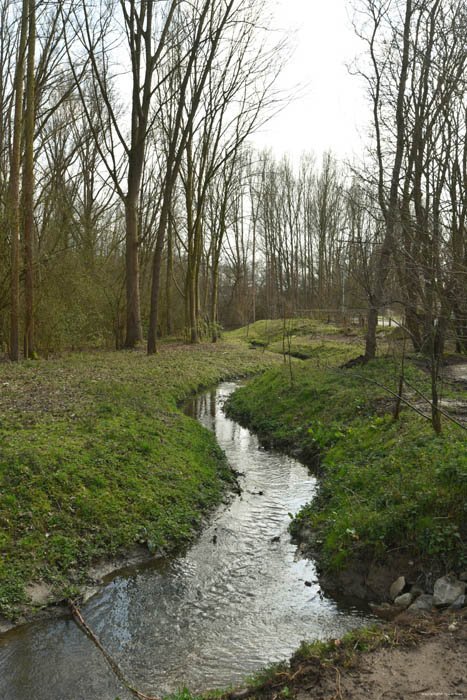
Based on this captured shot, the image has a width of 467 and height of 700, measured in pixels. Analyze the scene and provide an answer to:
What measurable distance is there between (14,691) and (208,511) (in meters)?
3.69

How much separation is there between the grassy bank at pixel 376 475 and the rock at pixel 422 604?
1.28 feet

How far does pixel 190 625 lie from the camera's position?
4.80 metres

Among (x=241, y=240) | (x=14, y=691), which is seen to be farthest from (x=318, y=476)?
(x=241, y=240)

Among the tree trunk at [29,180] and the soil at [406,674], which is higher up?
the tree trunk at [29,180]

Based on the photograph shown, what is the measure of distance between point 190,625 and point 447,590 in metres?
2.34

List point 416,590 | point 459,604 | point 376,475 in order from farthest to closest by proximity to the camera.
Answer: point 376,475, point 416,590, point 459,604

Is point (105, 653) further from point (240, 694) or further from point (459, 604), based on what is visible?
point (459, 604)

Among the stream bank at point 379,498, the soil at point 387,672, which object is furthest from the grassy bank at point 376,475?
the soil at point 387,672

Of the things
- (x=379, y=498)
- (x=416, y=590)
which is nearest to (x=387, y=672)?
(x=416, y=590)

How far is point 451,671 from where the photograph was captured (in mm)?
3551

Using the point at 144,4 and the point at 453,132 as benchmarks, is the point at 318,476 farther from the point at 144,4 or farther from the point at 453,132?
the point at 144,4

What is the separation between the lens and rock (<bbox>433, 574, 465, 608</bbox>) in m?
4.68

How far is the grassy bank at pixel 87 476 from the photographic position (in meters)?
5.45

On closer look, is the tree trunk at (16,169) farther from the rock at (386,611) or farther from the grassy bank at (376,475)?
the rock at (386,611)
